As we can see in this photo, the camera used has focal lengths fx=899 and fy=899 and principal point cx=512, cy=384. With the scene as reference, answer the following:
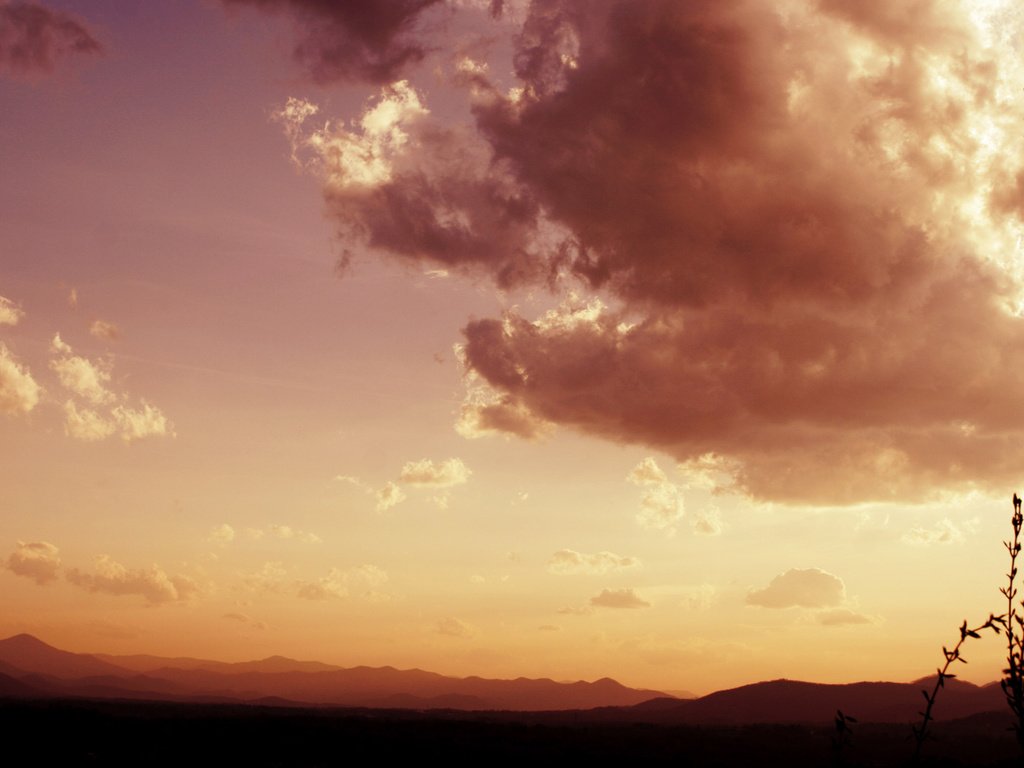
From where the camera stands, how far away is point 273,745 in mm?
89750

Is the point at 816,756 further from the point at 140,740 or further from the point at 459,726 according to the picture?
the point at 140,740

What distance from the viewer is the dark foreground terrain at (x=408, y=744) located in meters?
83.2

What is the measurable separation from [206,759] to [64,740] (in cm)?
1661

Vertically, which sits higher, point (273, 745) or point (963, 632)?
point (963, 632)

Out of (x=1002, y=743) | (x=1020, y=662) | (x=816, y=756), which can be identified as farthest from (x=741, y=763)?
(x=1020, y=662)

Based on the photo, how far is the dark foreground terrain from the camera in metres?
83.2

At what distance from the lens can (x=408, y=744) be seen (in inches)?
3863

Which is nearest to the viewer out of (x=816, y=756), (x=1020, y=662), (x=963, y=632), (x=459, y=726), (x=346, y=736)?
(x=963, y=632)

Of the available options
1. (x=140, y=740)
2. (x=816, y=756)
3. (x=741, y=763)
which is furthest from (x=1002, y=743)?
(x=140, y=740)

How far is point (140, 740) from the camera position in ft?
290

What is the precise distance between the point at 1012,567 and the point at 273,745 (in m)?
94.0

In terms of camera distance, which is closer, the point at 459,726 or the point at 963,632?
the point at 963,632

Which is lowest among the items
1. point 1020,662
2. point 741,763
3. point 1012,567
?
point 741,763

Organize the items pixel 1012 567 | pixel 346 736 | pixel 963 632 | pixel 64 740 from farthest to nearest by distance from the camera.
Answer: pixel 346 736, pixel 64 740, pixel 1012 567, pixel 963 632
